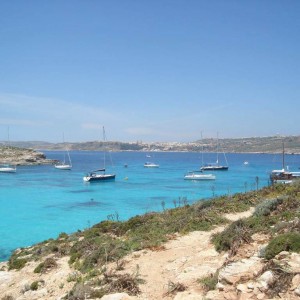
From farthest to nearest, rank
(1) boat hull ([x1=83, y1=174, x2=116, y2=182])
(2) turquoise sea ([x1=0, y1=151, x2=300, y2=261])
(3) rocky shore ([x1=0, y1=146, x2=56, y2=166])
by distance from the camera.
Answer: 1. (3) rocky shore ([x1=0, y1=146, x2=56, y2=166])
2. (1) boat hull ([x1=83, y1=174, x2=116, y2=182])
3. (2) turquoise sea ([x1=0, y1=151, x2=300, y2=261])

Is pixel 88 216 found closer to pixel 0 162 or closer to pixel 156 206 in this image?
pixel 156 206

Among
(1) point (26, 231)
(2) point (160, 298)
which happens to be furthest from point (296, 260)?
(1) point (26, 231)

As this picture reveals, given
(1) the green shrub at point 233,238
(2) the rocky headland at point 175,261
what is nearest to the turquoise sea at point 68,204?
(2) the rocky headland at point 175,261

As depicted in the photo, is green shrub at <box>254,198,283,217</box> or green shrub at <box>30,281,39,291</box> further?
green shrub at <box>254,198,283,217</box>

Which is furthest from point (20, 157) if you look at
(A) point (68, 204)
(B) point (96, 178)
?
(A) point (68, 204)

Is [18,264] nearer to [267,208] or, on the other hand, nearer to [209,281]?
[209,281]

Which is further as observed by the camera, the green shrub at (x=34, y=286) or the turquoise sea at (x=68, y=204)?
the turquoise sea at (x=68, y=204)

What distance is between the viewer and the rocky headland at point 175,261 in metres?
9.98

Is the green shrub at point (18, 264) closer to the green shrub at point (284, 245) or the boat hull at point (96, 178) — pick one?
the green shrub at point (284, 245)

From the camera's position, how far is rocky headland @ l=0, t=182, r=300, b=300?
998cm

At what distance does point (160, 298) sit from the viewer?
426 inches

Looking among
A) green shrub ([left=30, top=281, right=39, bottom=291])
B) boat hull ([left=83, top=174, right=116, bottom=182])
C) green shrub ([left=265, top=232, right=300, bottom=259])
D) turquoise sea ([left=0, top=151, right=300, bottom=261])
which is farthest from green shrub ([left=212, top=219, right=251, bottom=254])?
boat hull ([left=83, top=174, right=116, bottom=182])

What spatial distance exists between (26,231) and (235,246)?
27668mm

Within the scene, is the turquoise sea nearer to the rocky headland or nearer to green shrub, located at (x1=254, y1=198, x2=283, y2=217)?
the rocky headland
